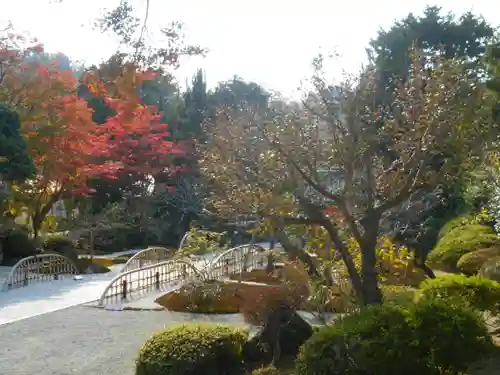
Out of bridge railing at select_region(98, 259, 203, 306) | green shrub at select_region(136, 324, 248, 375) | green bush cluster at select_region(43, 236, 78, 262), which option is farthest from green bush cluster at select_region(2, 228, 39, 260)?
green shrub at select_region(136, 324, 248, 375)

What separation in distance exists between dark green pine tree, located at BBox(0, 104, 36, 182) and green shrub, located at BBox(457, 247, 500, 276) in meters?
12.0

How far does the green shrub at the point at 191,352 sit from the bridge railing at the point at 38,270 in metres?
9.22

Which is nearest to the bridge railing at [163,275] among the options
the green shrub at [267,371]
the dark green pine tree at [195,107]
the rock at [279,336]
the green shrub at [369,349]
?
the rock at [279,336]

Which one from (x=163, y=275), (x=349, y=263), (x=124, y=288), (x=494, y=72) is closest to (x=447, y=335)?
(x=349, y=263)

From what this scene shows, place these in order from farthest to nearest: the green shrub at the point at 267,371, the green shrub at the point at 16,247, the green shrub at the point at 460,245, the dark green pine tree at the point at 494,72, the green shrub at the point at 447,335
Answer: the green shrub at the point at 16,247 < the green shrub at the point at 460,245 < the dark green pine tree at the point at 494,72 < the green shrub at the point at 267,371 < the green shrub at the point at 447,335

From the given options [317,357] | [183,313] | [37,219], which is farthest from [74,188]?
[317,357]

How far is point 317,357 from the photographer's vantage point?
5086mm

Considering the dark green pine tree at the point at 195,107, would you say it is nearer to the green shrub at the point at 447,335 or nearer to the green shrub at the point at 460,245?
the green shrub at the point at 460,245

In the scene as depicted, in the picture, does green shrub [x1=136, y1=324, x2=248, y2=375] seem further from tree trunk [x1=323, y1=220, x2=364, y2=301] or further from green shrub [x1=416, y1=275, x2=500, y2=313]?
green shrub [x1=416, y1=275, x2=500, y2=313]

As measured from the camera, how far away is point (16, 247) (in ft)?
65.1

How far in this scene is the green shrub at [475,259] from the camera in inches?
444

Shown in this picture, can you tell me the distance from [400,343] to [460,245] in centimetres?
883

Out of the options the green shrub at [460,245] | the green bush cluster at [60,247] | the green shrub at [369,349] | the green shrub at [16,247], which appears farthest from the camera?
the green bush cluster at [60,247]

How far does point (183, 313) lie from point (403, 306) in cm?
673
